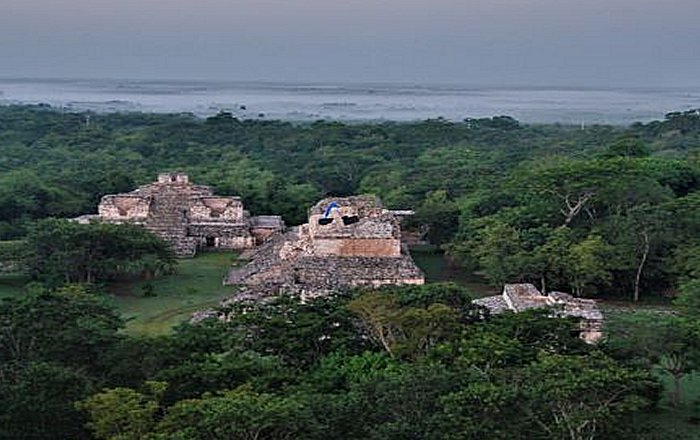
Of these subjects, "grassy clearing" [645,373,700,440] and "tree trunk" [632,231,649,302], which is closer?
"grassy clearing" [645,373,700,440]

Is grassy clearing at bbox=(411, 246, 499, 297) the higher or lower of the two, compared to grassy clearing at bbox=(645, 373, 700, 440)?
lower

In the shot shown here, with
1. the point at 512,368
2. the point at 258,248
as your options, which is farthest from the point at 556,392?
the point at 258,248

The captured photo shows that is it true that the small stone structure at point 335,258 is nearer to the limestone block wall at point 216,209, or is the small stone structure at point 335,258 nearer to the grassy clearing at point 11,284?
the grassy clearing at point 11,284

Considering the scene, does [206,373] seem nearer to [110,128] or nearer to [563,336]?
[563,336]

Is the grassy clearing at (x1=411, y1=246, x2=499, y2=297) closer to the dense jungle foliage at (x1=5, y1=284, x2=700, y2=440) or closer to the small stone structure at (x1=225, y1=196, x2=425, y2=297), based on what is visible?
the small stone structure at (x1=225, y1=196, x2=425, y2=297)

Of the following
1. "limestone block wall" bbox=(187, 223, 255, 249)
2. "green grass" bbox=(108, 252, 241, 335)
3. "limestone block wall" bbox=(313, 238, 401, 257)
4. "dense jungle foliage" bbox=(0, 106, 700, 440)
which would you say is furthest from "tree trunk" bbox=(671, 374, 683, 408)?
"limestone block wall" bbox=(187, 223, 255, 249)

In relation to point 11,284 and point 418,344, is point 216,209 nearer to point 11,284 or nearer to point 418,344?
point 11,284
